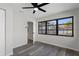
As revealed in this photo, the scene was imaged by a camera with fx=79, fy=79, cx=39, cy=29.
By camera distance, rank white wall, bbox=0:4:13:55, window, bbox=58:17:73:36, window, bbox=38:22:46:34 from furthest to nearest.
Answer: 1. window, bbox=58:17:73:36
2. window, bbox=38:22:46:34
3. white wall, bbox=0:4:13:55

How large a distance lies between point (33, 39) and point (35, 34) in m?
0.17

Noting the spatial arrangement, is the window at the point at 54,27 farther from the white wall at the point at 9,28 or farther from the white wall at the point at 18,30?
the white wall at the point at 9,28

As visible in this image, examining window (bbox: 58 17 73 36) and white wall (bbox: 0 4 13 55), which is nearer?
white wall (bbox: 0 4 13 55)

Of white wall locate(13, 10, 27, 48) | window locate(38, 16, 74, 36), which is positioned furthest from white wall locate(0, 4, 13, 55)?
window locate(38, 16, 74, 36)

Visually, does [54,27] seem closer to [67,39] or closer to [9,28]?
[67,39]

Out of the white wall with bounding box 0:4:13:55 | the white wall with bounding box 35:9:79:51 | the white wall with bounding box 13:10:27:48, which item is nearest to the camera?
the white wall with bounding box 0:4:13:55

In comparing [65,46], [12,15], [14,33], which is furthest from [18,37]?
[65,46]

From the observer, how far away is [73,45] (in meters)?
2.53

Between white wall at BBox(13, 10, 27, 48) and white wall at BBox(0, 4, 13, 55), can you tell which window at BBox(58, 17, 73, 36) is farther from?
white wall at BBox(0, 4, 13, 55)

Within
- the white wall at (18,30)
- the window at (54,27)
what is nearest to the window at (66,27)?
the window at (54,27)

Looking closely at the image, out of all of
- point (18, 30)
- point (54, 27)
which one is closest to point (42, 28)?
point (54, 27)

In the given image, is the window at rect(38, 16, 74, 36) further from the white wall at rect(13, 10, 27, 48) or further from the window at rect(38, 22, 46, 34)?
the white wall at rect(13, 10, 27, 48)

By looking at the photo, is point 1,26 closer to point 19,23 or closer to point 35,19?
point 19,23

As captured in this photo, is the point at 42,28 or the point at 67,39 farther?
the point at 67,39
